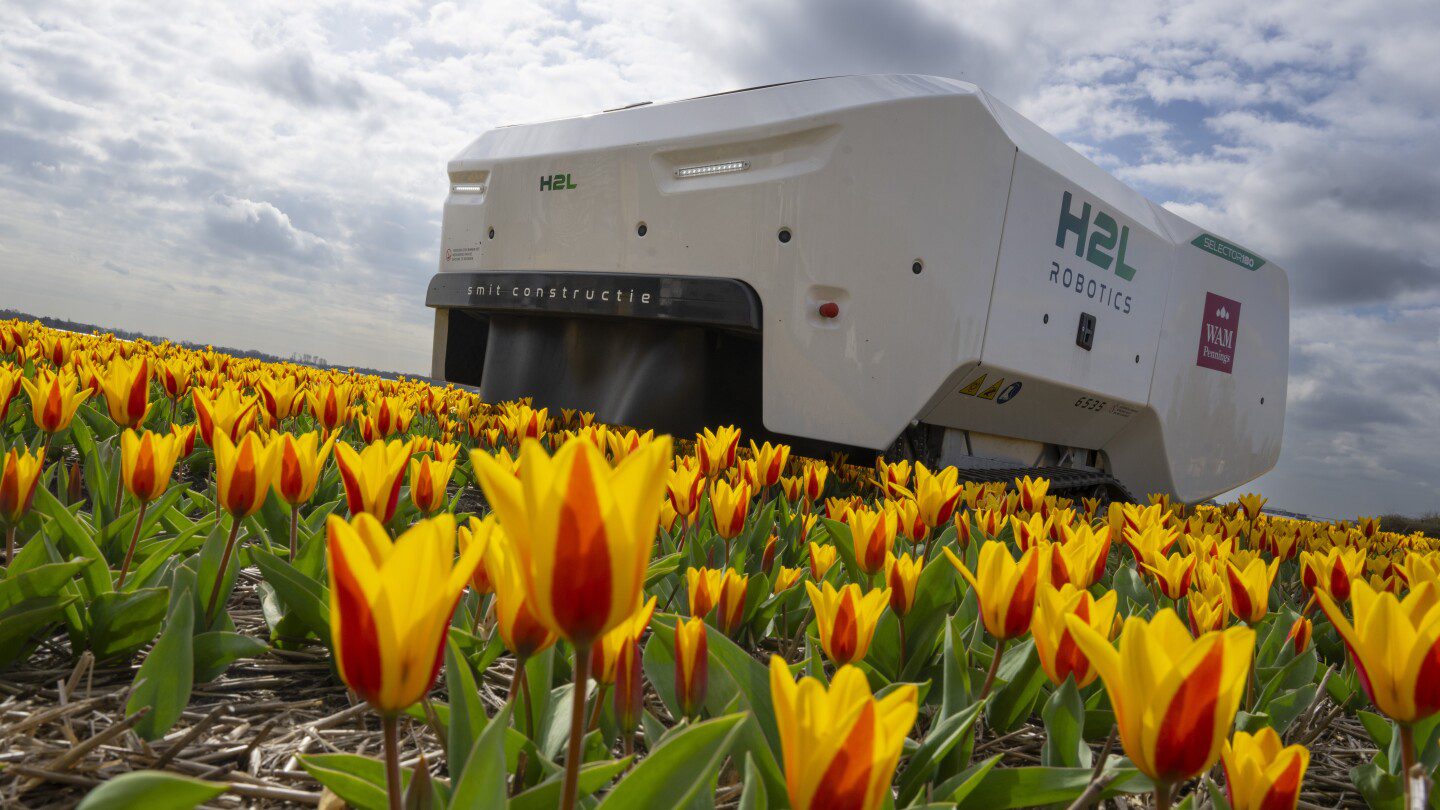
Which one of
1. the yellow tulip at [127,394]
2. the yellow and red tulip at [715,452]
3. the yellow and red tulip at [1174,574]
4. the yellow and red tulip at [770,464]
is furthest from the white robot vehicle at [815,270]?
the yellow and red tulip at [1174,574]

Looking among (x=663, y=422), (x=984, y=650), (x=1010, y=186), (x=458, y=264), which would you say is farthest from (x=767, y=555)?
(x=458, y=264)

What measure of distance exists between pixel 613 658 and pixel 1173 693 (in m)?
0.61

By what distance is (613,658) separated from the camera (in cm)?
102

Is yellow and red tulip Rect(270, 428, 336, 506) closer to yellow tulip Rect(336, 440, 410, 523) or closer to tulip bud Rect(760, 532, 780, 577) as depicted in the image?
yellow tulip Rect(336, 440, 410, 523)

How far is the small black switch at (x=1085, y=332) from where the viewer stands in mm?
6254

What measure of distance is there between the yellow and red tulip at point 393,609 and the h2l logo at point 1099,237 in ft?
19.6

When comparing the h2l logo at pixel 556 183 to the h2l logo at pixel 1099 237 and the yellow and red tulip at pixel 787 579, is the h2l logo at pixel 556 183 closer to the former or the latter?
the h2l logo at pixel 1099 237

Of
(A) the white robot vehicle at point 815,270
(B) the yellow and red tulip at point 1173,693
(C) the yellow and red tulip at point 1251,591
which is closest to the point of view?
(B) the yellow and red tulip at point 1173,693

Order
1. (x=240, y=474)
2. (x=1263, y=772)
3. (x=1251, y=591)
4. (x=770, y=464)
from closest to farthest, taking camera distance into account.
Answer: (x=1263, y=772)
(x=240, y=474)
(x=1251, y=591)
(x=770, y=464)

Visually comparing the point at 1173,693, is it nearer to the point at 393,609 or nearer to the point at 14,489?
the point at 393,609

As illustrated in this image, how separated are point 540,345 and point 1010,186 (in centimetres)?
337

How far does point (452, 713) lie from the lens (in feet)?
2.97

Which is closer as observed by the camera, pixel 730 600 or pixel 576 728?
pixel 576 728

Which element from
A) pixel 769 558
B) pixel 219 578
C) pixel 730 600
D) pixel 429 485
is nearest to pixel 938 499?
pixel 769 558
